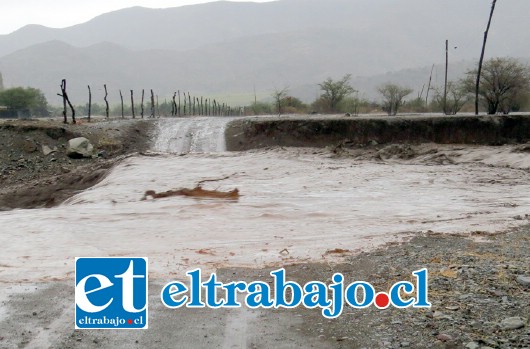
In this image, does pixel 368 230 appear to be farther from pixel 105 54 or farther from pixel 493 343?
pixel 105 54

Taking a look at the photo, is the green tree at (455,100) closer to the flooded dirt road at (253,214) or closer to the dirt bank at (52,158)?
the flooded dirt road at (253,214)

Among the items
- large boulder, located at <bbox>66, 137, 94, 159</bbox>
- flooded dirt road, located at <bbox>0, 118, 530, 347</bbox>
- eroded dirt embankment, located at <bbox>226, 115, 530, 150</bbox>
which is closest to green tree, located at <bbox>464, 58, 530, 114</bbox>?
eroded dirt embankment, located at <bbox>226, 115, 530, 150</bbox>

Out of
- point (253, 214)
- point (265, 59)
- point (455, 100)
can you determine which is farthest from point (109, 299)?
point (265, 59)

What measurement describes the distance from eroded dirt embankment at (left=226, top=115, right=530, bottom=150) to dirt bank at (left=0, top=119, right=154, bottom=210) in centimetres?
470

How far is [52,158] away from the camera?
2059cm

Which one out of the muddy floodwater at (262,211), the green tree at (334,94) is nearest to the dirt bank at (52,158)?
the muddy floodwater at (262,211)

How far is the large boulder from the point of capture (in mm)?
21016

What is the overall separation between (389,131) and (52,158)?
41.4 ft

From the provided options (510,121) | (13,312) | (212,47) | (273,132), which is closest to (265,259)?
(13,312)

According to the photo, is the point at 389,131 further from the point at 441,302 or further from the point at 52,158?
the point at 441,302

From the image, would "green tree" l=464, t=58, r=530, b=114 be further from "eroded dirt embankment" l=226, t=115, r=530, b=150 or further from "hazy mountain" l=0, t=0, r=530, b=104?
"hazy mountain" l=0, t=0, r=530, b=104

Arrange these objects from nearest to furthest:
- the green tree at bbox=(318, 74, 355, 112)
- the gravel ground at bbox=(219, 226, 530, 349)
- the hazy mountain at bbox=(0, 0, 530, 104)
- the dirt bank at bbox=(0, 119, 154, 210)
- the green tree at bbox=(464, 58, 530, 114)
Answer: the gravel ground at bbox=(219, 226, 530, 349), the dirt bank at bbox=(0, 119, 154, 210), the green tree at bbox=(464, 58, 530, 114), the green tree at bbox=(318, 74, 355, 112), the hazy mountain at bbox=(0, 0, 530, 104)

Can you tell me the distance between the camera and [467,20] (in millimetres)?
198500

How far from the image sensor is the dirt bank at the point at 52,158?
16.6m
